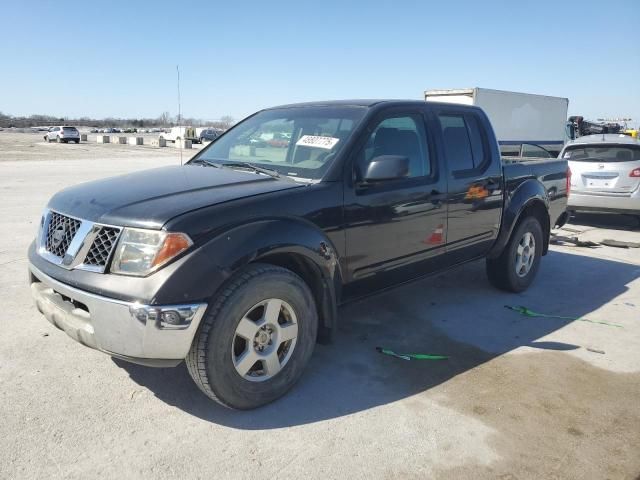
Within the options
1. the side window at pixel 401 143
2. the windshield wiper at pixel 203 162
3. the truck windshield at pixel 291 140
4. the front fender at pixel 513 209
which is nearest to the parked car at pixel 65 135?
the truck windshield at pixel 291 140

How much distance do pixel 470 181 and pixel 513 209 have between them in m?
0.84

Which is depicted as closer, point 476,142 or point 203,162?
point 203,162

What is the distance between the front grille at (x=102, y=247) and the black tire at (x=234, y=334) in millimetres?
620

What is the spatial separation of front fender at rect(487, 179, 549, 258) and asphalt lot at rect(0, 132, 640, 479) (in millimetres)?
713

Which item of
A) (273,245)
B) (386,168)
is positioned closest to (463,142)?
(386,168)

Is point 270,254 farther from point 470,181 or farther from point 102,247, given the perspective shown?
point 470,181

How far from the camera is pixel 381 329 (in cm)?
429

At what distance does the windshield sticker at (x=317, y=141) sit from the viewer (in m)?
3.54

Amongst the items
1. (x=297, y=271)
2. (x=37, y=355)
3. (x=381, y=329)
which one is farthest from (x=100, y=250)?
(x=381, y=329)

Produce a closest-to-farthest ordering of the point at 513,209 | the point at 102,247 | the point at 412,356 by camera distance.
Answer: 1. the point at 102,247
2. the point at 412,356
3. the point at 513,209

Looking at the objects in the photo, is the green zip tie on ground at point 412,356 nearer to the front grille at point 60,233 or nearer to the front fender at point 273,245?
the front fender at point 273,245

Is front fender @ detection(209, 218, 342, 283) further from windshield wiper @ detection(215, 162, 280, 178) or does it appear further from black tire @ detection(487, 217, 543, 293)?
black tire @ detection(487, 217, 543, 293)

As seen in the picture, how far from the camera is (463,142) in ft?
14.8

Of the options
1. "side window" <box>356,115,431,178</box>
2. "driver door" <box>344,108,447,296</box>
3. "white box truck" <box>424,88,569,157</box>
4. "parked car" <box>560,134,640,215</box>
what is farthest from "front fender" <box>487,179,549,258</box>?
"white box truck" <box>424,88,569,157</box>
